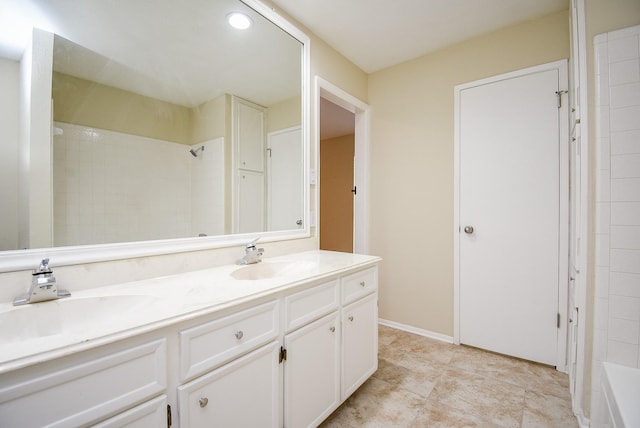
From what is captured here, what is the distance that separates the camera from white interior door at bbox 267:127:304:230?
1.94 metres

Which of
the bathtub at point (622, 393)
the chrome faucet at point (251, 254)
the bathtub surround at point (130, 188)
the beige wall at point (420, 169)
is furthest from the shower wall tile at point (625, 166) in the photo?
the bathtub surround at point (130, 188)

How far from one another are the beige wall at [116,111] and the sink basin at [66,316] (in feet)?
2.34

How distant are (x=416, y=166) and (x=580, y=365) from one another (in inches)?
68.5

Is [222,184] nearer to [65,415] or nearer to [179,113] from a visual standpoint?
→ [179,113]

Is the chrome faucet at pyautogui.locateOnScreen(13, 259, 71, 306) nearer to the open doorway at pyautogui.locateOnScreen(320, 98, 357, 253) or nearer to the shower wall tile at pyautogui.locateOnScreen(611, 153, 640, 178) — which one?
the shower wall tile at pyautogui.locateOnScreen(611, 153, 640, 178)

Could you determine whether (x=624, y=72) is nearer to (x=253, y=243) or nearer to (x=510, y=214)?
(x=510, y=214)

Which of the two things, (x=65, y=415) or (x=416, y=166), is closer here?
(x=65, y=415)

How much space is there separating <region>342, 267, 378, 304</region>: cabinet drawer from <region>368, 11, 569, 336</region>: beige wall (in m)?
0.96

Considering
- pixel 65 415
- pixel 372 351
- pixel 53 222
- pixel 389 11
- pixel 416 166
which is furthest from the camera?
pixel 416 166

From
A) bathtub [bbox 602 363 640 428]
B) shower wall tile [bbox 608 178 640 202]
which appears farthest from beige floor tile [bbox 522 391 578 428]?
shower wall tile [bbox 608 178 640 202]

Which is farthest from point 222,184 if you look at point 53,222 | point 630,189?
point 630,189

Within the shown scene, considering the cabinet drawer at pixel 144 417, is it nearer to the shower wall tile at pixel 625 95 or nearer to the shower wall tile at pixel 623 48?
the shower wall tile at pixel 625 95

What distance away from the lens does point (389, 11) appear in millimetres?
1967

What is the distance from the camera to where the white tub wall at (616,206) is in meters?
1.28
